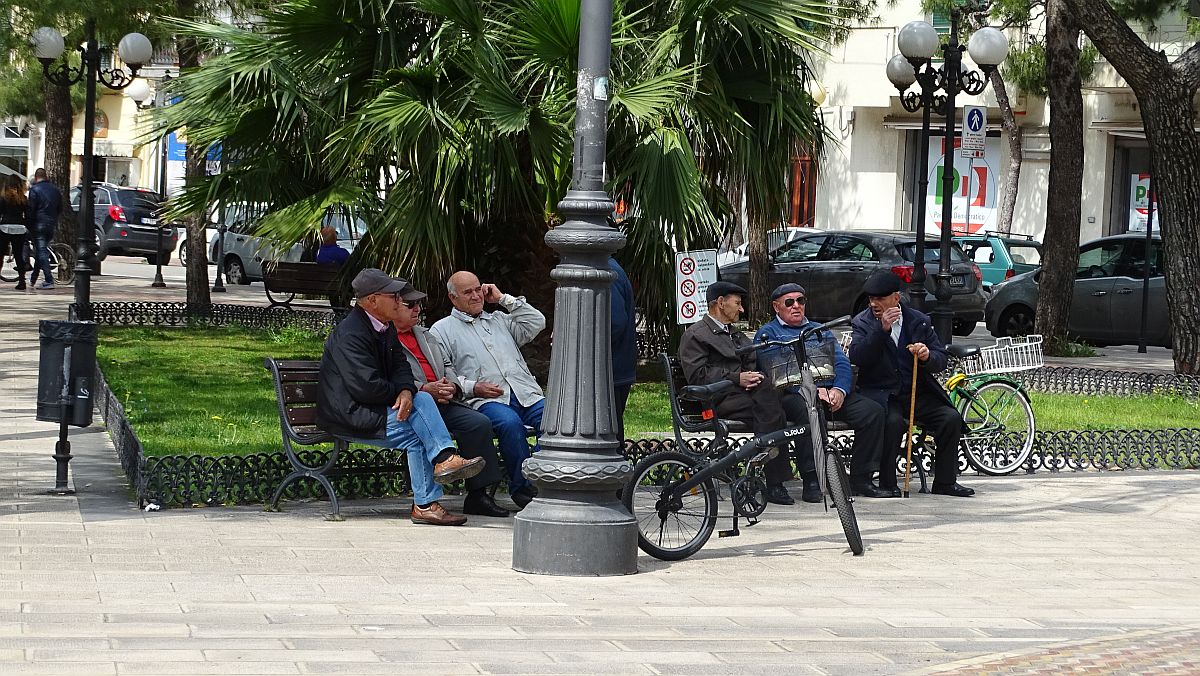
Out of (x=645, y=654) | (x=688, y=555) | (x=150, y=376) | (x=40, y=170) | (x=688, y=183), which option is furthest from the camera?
(x=40, y=170)

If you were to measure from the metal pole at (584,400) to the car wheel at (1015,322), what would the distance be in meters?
17.3

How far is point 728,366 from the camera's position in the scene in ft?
31.8

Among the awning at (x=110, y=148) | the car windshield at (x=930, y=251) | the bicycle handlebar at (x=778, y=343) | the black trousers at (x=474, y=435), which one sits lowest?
the black trousers at (x=474, y=435)

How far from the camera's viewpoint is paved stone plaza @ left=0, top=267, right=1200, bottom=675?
6.17 m

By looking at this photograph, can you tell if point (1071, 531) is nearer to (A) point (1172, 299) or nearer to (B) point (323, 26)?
(B) point (323, 26)

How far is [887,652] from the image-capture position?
6504 millimetres

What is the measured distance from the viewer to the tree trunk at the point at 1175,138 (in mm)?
17188

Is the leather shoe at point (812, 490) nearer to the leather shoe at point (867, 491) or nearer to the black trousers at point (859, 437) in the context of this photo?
the black trousers at point (859, 437)

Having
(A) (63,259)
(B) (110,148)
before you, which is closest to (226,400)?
(A) (63,259)

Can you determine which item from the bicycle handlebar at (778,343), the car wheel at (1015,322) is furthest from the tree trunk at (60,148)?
the bicycle handlebar at (778,343)

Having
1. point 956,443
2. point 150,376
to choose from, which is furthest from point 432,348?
point 150,376

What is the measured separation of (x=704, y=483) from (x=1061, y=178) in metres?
13.9

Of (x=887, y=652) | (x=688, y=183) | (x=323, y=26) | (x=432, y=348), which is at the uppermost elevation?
(x=323, y=26)

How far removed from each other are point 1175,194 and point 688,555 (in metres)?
10.6
